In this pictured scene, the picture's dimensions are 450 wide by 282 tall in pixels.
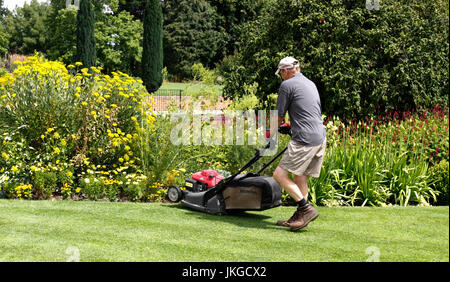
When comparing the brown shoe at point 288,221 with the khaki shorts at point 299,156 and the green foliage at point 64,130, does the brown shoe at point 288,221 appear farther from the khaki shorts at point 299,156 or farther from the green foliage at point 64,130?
the green foliage at point 64,130

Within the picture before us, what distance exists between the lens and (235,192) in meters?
5.82

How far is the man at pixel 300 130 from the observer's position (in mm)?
5086

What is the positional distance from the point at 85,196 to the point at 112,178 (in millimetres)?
459

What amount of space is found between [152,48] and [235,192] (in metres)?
29.7

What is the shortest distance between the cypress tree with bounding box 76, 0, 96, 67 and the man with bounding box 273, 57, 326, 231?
2774 cm

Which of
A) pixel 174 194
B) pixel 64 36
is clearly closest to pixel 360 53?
pixel 174 194

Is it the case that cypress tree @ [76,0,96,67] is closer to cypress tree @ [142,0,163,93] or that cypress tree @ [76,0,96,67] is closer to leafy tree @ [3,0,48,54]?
cypress tree @ [142,0,163,93]

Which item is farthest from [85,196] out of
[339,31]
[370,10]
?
[370,10]

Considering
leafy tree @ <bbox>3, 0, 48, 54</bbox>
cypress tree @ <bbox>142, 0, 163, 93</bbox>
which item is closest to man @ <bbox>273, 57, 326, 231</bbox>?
cypress tree @ <bbox>142, 0, 163, 93</bbox>

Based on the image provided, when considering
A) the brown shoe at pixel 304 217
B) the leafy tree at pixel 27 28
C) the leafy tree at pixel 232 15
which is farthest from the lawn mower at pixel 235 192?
the leafy tree at pixel 27 28

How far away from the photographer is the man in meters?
5.09

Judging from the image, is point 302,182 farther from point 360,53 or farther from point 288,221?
point 360,53

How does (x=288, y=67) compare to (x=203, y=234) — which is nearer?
(x=203, y=234)

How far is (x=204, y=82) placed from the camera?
8.64 m
